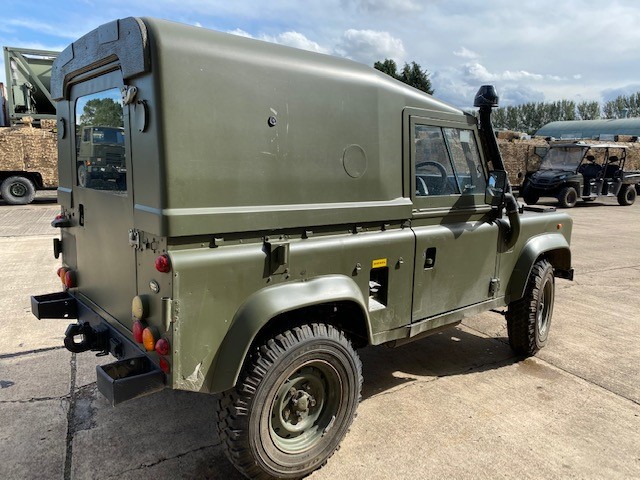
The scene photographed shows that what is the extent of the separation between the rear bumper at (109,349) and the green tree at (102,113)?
1.22m

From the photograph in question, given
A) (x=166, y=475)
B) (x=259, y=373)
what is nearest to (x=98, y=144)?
(x=259, y=373)

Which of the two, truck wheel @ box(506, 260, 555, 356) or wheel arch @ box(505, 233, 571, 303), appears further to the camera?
truck wheel @ box(506, 260, 555, 356)

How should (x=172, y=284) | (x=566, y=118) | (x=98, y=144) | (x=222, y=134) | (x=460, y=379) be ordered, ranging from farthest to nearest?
(x=566, y=118) < (x=460, y=379) < (x=98, y=144) < (x=222, y=134) < (x=172, y=284)

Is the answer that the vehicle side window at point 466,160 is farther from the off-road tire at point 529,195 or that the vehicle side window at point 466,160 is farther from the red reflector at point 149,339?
the off-road tire at point 529,195

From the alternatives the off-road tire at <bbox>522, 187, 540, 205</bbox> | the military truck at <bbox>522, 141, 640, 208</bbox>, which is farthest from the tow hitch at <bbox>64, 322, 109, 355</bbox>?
the off-road tire at <bbox>522, 187, 540, 205</bbox>

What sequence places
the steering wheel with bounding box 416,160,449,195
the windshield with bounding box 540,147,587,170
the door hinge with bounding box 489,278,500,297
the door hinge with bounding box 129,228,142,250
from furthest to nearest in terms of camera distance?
1. the windshield with bounding box 540,147,587,170
2. the door hinge with bounding box 489,278,500,297
3. the steering wheel with bounding box 416,160,449,195
4. the door hinge with bounding box 129,228,142,250

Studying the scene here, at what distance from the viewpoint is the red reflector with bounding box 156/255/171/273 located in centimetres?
232

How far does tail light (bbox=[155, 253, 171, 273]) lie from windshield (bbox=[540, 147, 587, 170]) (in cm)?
1881

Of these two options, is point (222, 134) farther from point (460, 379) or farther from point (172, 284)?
point (460, 379)

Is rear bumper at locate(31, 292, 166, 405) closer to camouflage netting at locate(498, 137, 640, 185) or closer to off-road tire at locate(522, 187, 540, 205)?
off-road tire at locate(522, 187, 540, 205)

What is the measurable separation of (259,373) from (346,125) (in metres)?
1.52

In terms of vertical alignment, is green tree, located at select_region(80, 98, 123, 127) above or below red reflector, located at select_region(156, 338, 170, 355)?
above

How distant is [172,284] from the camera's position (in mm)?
2322

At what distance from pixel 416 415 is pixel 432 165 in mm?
1779
